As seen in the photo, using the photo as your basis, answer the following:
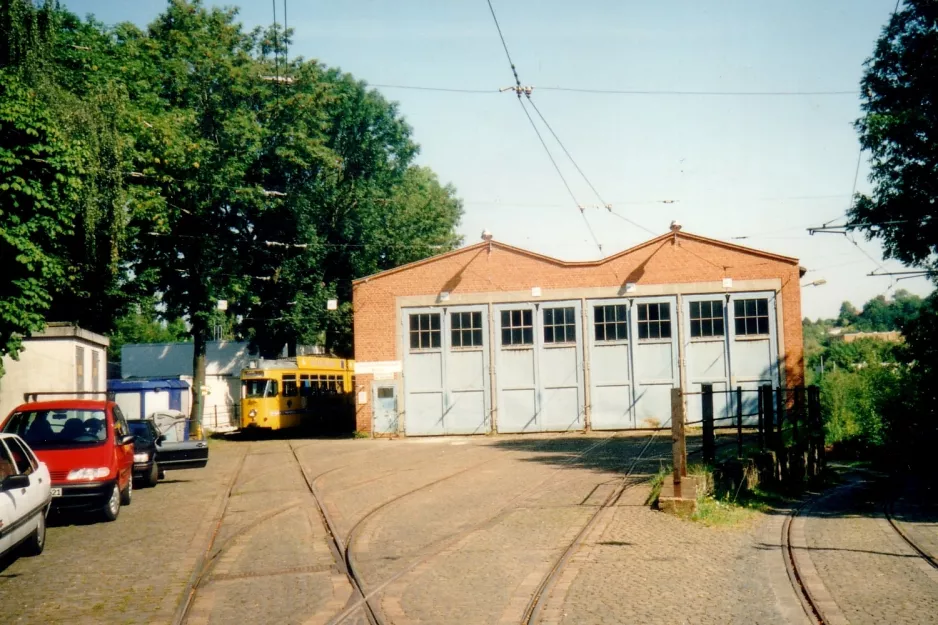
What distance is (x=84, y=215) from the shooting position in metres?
28.7

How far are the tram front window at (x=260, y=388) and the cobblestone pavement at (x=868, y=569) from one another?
2706 centimetres

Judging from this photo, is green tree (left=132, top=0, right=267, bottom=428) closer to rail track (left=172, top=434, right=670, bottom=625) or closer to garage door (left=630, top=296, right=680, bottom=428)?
garage door (left=630, top=296, right=680, bottom=428)

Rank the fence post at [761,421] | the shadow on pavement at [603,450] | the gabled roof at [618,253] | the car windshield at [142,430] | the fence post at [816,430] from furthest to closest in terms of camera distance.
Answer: the gabled roof at [618,253], the fence post at [816,430], the shadow on pavement at [603,450], the car windshield at [142,430], the fence post at [761,421]

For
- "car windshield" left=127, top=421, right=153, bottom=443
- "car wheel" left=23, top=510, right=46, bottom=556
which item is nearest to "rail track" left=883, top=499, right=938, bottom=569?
"car wheel" left=23, top=510, right=46, bottom=556

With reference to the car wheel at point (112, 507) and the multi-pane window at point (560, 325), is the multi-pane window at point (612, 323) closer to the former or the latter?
the multi-pane window at point (560, 325)

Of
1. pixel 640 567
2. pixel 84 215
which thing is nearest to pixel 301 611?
pixel 640 567

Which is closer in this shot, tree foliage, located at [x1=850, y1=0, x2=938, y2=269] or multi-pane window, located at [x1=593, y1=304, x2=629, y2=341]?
tree foliage, located at [x1=850, y1=0, x2=938, y2=269]

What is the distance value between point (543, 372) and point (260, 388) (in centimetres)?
1199

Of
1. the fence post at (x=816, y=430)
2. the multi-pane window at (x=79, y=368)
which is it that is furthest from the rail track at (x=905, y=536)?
the multi-pane window at (x=79, y=368)

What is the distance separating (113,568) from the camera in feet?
32.0

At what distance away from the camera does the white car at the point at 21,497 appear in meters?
9.20

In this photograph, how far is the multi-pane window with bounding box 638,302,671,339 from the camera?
3612cm

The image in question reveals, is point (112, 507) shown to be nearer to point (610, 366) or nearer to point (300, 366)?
point (610, 366)

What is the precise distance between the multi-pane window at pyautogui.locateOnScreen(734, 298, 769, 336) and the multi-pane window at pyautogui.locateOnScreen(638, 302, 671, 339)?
2.79m
